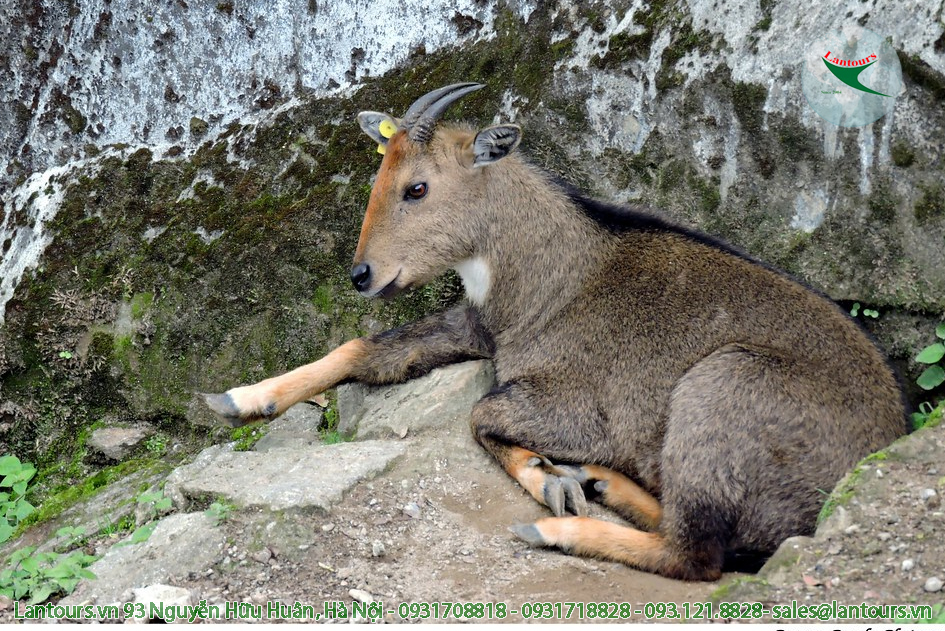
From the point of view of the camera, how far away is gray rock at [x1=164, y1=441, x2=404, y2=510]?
5535 mm

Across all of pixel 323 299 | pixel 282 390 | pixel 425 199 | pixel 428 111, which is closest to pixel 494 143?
pixel 428 111

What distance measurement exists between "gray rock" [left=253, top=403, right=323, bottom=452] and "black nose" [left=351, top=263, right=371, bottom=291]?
1444mm

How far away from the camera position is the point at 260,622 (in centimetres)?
457

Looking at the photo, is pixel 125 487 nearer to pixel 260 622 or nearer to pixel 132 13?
pixel 260 622

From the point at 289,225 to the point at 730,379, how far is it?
4.15m

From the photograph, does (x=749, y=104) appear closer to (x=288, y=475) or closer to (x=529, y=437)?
(x=529, y=437)

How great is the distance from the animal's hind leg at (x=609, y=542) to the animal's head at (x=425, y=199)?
1.93 m

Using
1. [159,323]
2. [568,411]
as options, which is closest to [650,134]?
[568,411]

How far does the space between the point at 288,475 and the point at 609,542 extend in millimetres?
1995

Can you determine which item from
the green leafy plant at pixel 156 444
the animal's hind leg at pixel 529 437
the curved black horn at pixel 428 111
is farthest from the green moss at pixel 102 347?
the animal's hind leg at pixel 529 437

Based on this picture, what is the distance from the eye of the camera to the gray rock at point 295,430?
7281mm

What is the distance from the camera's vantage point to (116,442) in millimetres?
8031

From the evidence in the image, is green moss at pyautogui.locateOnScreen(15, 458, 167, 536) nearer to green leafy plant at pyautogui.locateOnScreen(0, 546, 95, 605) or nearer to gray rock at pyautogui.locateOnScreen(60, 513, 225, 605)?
green leafy plant at pyautogui.locateOnScreen(0, 546, 95, 605)

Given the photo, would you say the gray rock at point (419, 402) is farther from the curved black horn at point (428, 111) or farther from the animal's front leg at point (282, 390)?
the curved black horn at point (428, 111)
